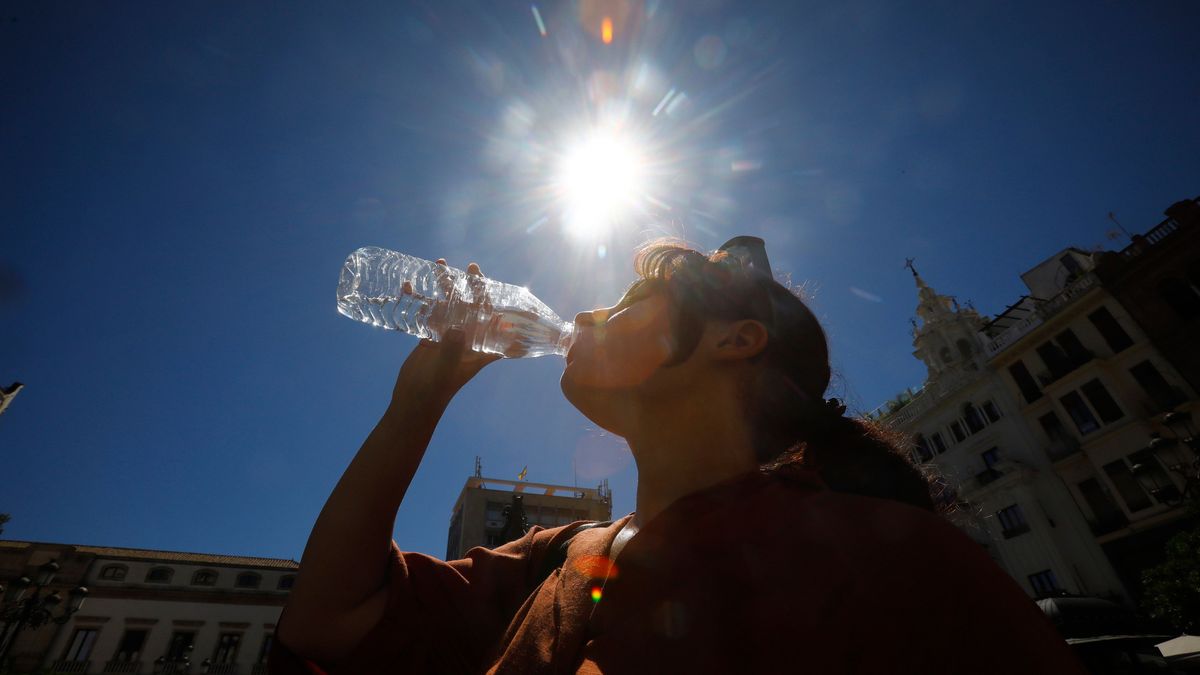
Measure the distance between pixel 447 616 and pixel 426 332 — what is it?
124 cm

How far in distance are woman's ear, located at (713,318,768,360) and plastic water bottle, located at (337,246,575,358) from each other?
23.7 inches

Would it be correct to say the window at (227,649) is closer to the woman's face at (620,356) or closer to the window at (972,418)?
the woman's face at (620,356)

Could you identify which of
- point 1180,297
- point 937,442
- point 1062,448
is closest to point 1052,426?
point 1062,448

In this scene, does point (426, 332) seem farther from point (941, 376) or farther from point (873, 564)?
point (941, 376)

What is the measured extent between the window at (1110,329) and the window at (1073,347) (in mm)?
725

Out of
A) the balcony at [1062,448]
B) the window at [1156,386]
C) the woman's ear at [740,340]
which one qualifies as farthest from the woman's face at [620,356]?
the balcony at [1062,448]

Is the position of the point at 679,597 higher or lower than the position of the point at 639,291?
lower

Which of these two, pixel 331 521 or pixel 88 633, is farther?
pixel 88 633

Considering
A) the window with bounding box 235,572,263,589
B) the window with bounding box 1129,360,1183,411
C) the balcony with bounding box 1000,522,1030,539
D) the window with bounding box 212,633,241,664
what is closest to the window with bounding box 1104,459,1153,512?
the window with bounding box 1129,360,1183,411

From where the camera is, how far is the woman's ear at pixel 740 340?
1746 millimetres

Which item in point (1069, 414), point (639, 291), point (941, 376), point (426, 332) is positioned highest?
point (941, 376)

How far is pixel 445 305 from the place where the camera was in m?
2.07

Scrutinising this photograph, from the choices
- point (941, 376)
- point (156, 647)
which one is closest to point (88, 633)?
point (156, 647)

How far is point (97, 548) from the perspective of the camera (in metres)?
32.8
